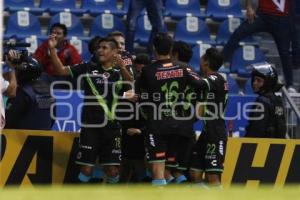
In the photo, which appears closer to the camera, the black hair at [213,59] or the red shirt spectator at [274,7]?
the black hair at [213,59]

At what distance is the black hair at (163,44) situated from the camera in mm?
9297

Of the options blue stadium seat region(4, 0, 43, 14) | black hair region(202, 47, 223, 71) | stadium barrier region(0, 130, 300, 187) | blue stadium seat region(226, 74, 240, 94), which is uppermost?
blue stadium seat region(4, 0, 43, 14)

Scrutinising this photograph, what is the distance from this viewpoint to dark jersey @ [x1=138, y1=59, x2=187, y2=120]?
934 cm

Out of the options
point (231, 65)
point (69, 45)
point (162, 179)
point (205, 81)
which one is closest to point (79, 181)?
point (162, 179)

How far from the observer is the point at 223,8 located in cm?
1446

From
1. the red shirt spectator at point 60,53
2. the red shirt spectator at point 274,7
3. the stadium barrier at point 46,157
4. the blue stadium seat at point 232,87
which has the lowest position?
the stadium barrier at point 46,157

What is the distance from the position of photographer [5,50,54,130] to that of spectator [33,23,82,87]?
1.68 m

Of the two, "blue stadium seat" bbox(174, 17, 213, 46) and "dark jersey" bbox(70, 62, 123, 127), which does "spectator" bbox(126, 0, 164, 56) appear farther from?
"dark jersey" bbox(70, 62, 123, 127)

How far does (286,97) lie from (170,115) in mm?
2955

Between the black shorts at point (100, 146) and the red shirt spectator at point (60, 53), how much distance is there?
2474mm

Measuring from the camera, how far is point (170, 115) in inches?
372

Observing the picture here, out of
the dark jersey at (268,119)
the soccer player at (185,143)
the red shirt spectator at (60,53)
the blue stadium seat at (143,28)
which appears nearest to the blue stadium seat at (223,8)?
the blue stadium seat at (143,28)

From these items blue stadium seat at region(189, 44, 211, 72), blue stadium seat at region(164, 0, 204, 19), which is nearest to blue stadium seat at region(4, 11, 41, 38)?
blue stadium seat at region(164, 0, 204, 19)

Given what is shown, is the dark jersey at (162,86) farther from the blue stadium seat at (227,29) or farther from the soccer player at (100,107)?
the blue stadium seat at (227,29)
